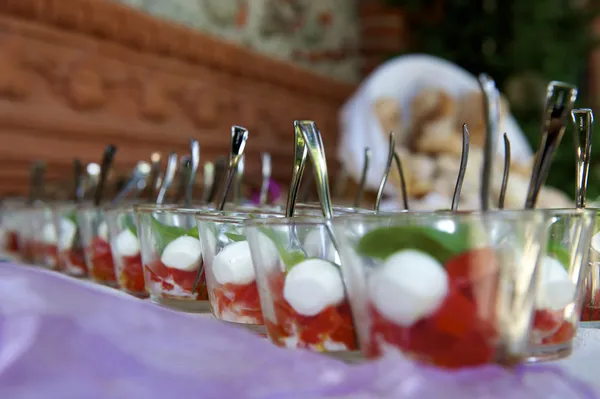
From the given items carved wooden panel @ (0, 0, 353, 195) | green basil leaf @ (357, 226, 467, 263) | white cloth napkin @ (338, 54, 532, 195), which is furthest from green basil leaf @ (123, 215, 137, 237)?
white cloth napkin @ (338, 54, 532, 195)

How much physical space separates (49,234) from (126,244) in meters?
0.27

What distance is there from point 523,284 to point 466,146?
23 centimetres

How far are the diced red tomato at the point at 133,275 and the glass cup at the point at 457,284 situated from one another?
0.36 meters

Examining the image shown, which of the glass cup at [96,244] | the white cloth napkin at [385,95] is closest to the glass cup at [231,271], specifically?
the glass cup at [96,244]

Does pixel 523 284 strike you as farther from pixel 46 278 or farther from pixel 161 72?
pixel 161 72

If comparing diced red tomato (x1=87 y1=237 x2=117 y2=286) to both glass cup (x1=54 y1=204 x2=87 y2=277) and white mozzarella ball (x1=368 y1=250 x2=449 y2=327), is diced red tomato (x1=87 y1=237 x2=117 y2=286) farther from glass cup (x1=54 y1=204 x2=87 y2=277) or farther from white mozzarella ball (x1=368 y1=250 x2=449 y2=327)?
white mozzarella ball (x1=368 y1=250 x2=449 y2=327)

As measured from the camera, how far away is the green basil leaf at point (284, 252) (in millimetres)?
397

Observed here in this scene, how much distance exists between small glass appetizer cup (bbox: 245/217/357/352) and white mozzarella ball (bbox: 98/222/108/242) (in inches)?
13.6

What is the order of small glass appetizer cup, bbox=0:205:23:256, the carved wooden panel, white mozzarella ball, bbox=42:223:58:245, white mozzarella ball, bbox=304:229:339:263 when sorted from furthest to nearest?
1. the carved wooden panel
2. small glass appetizer cup, bbox=0:205:23:256
3. white mozzarella ball, bbox=42:223:58:245
4. white mozzarella ball, bbox=304:229:339:263

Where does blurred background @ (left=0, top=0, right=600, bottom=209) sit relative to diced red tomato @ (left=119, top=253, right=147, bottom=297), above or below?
above

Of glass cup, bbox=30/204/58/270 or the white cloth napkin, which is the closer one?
glass cup, bbox=30/204/58/270

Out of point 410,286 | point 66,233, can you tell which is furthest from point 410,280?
point 66,233

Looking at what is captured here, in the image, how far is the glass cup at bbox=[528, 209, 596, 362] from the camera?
1.23 feet

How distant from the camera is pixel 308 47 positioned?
2465mm
